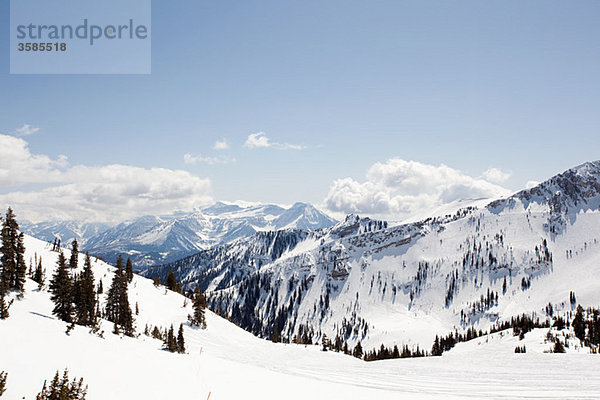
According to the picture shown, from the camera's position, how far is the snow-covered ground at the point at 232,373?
744 inches

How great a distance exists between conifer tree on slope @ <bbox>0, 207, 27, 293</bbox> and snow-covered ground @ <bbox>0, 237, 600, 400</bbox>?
8.40 feet

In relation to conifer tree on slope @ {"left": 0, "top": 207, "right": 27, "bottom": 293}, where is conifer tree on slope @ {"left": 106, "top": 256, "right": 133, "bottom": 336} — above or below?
below

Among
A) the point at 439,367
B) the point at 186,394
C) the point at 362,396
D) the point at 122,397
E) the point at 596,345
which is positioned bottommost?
the point at 596,345

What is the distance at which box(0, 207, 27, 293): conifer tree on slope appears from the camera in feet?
126

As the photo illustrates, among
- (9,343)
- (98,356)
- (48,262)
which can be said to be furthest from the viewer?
(48,262)

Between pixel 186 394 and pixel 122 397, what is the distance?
417 cm

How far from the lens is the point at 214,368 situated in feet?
98.6

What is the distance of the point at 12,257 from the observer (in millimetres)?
45469

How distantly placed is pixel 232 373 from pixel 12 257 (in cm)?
3998

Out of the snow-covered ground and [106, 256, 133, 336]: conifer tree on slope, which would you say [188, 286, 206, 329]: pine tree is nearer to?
[106, 256, 133, 336]: conifer tree on slope

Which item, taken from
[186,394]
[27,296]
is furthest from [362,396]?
[27,296]

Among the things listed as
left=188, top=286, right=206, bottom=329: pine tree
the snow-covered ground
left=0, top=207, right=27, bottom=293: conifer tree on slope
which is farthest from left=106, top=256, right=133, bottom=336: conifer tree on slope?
left=188, top=286, right=206, bottom=329: pine tree

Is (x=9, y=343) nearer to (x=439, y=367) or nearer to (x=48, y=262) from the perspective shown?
(x=439, y=367)

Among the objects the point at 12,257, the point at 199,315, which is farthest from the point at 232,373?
the point at 199,315
